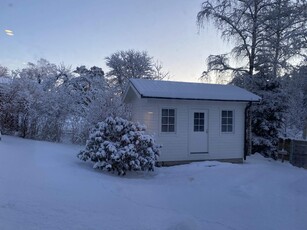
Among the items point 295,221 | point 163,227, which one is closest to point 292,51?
point 295,221

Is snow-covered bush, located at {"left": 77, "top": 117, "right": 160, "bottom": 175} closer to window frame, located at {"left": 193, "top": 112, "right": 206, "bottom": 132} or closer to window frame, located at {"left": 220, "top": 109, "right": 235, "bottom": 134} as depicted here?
window frame, located at {"left": 193, "top": 112, "right": 206, "bottom": 132}

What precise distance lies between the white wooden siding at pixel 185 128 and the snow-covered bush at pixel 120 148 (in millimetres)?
1437

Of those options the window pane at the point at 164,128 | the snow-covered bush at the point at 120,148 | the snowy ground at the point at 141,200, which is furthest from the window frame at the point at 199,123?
the snowy ground at the point at 141,200

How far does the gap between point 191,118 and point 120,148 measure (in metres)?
3.85

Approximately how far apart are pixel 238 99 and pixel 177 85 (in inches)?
99.7

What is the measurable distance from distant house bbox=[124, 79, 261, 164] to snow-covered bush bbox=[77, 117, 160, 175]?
1.72 m

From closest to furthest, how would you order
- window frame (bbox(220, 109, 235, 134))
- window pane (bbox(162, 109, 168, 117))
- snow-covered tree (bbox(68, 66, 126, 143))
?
window pane (bbox(162, 109, 168, 117)) < window frame (bbox(220, 109, 235, 134)) < snow-covered tree (bbox(68, 66, 126, 143))

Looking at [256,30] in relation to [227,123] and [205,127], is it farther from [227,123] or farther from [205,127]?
[205,127]

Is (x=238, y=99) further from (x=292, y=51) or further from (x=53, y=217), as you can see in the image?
(x=53, y=217)

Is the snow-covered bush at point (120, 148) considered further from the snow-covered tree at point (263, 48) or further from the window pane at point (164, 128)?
the snow-covered tree at point (263, 48)

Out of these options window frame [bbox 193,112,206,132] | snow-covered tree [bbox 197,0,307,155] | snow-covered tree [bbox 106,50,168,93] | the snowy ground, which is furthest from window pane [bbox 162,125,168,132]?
A: snow-covered tree [bbox 106,50,168,93]

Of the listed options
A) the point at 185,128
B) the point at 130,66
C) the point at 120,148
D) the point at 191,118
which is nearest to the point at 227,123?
the point at 191,118

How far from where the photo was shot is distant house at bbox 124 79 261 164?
39.2ft

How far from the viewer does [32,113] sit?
15227mm
